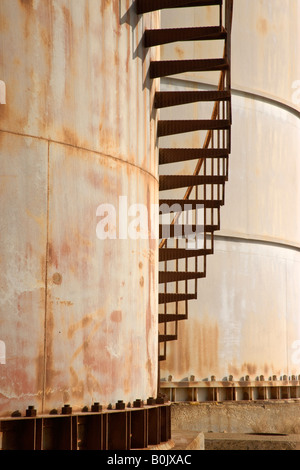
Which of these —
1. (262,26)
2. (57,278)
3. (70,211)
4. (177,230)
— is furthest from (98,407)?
(262,26)

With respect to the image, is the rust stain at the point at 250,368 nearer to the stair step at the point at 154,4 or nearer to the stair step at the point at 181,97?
the stair step at the point at 181,97

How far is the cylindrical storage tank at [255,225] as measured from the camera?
15.8m

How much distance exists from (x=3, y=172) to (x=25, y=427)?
2443mm

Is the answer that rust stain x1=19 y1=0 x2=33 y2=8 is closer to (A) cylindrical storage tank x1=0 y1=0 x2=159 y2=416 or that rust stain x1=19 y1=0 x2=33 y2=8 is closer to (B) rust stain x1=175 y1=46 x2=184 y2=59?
(A) cylindrical storage tank x1=0 y1=0 x2=159 y2=416

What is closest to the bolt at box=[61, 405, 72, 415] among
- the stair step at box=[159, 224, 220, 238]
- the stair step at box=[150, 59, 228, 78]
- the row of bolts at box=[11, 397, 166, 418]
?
the row of bolts at box=[11, 397, 166, 418]

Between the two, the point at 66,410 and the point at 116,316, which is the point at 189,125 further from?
the point at 66,410

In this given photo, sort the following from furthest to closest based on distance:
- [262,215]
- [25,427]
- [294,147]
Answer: [294,147]
[262,215]
[25,427]

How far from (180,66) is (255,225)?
654 centimetres

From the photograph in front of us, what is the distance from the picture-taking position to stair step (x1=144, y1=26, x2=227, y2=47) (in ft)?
33.7

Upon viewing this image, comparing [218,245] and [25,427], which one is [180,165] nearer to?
[218,245]

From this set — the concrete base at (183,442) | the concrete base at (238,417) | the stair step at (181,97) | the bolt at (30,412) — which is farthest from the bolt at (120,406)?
the concrete base at (238,417)

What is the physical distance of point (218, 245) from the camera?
16156 mm

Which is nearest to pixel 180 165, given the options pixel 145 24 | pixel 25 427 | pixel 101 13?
pixel 145 24

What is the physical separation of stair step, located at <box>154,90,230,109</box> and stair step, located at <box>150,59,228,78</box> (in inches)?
11.2
